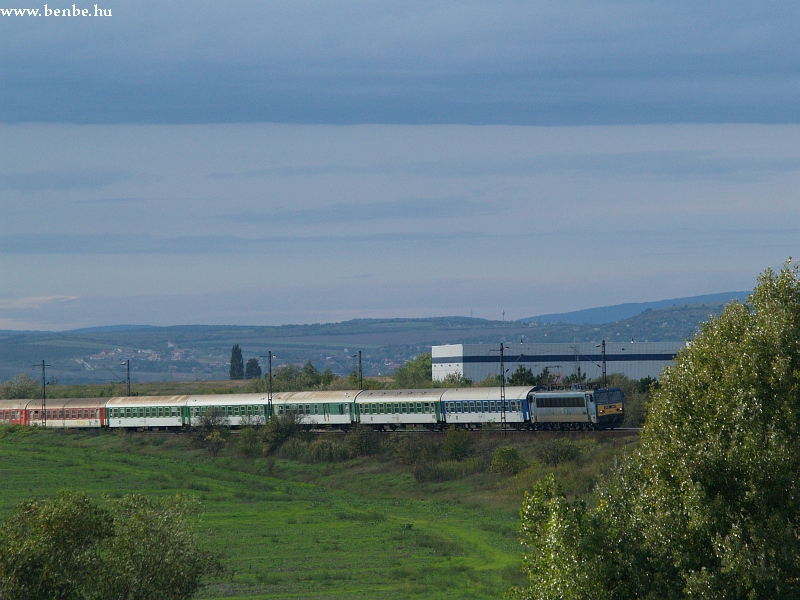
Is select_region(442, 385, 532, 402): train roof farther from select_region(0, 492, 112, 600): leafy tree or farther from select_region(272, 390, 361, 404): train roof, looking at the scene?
select_region(0, 492, 112, 600): leafy tree

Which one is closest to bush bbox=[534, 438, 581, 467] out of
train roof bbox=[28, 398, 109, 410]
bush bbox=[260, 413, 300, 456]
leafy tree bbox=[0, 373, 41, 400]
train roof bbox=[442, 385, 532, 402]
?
train roof bbox=[442, 385, 532, 402]

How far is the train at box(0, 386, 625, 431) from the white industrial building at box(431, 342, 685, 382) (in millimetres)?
64259

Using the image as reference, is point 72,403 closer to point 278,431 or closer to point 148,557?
point 278,431

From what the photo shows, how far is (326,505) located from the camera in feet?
229

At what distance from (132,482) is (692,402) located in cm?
6030

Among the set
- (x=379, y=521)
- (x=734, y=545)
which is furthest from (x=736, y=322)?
(x=379, y=521)

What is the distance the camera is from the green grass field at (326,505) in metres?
46.8

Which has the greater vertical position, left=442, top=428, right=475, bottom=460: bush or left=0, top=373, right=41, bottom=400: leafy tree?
left=0, top=373, right=41, bottom=400: leafy tree

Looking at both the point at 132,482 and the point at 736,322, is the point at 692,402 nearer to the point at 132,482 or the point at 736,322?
the point at 736,322

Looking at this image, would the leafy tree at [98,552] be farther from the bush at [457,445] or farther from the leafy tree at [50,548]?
the bush at [457,445]

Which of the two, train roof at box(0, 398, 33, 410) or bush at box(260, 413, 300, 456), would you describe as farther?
train roof at box(0, 398, 33, 410)

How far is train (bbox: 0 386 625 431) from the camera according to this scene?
79.0m

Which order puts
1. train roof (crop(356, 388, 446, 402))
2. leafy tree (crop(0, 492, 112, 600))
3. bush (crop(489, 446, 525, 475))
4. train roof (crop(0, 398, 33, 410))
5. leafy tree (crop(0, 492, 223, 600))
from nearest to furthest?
1. leafy tree (crop(0, 492, 112, 600))
2. leafy tree (crop(0, 492, 223, 600))
3. bush (crop(489, 446, 525, 475))
4. train roof (crop(356, 388, 446, 402))
5. train roof (crop(0, 398, 33, 410))

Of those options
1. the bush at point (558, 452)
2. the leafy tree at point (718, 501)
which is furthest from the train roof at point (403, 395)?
the leafy tree at point (718, 501)
